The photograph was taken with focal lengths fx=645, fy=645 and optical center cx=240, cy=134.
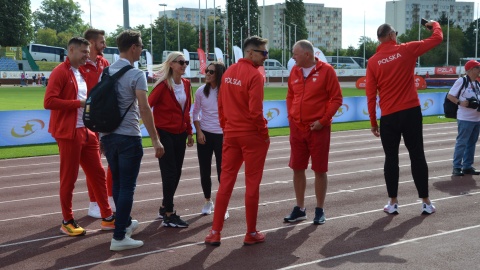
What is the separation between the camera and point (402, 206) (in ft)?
28.8

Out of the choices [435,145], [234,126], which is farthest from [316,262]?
[435,145]

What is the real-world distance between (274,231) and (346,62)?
9227cm

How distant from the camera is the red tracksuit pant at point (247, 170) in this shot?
22.3 feet

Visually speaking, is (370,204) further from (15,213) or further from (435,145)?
(435,145)

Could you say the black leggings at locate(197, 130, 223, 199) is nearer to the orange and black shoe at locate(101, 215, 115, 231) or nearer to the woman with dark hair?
the woman with dark hair

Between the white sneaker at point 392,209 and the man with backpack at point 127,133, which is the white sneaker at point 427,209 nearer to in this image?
the white sneaker at point 392,209

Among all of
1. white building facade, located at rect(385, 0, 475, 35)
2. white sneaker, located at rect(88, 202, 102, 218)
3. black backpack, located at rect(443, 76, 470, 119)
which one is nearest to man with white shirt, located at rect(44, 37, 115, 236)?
white sneaker, located at rect(88, 202, 102, 218)

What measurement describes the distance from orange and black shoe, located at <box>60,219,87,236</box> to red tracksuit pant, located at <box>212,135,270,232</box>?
1617mm

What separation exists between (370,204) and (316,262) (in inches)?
121

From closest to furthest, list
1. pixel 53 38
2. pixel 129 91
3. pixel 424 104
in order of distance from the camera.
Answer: pixel 129 91, pixel 424 104, pixel 53 38

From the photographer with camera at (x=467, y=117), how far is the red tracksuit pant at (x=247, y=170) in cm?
579

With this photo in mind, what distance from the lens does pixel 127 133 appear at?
652cm

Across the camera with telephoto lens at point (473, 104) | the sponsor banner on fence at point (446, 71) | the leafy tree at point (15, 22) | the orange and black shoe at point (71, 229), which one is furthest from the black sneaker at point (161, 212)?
→ the leafy tree at point (15, 22)

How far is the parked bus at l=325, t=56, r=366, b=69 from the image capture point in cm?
9488
